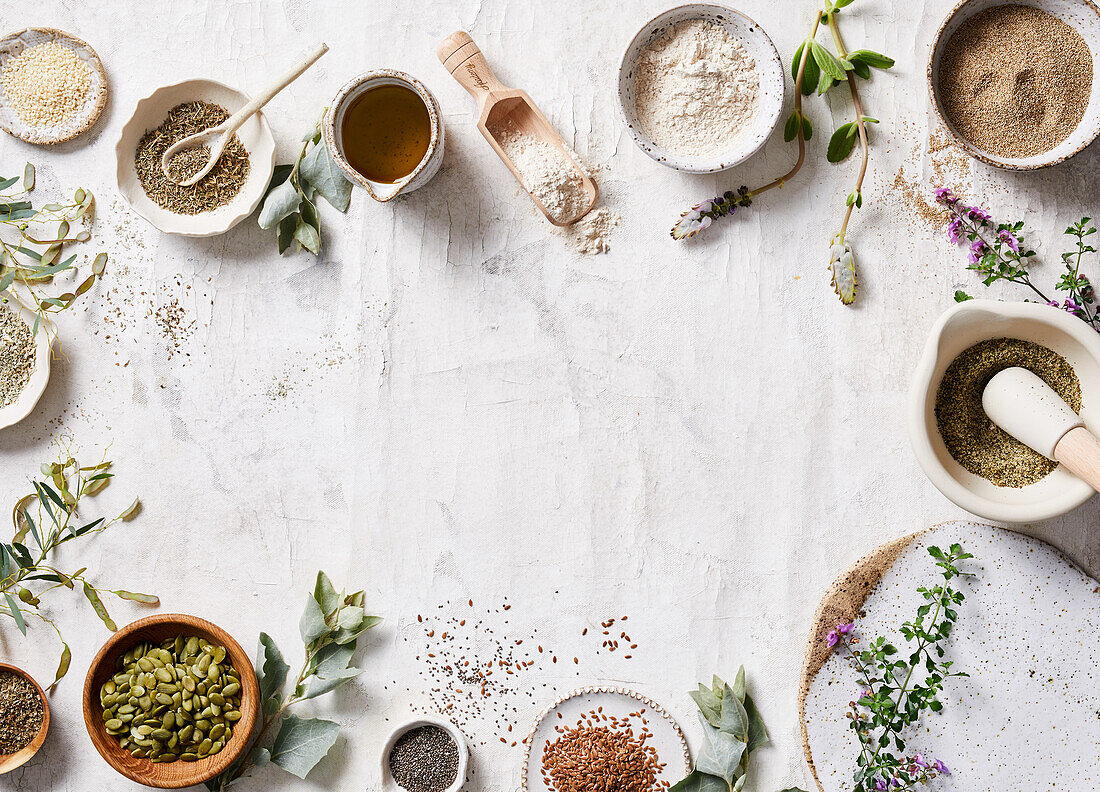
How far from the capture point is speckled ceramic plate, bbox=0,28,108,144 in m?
1.60

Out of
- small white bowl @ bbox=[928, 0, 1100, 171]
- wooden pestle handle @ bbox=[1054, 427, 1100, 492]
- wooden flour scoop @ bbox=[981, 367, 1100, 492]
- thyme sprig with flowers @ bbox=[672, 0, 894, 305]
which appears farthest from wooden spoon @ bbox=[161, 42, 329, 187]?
wooden pestle handle @ bbox=[1054, 427, 1100, 492]

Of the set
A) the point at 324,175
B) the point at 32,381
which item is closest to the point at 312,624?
the point at 32,381

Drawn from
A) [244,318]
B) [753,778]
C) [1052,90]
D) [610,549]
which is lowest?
[753,778]

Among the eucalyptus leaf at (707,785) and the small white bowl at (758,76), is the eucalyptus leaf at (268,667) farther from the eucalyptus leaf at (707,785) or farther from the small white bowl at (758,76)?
the small white bowl at (758,76)

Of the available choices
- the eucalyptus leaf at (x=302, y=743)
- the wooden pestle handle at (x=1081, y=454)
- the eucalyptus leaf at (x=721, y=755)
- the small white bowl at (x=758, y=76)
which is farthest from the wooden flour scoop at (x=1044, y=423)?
the eucalyptus leaf at (x=302, y=743)

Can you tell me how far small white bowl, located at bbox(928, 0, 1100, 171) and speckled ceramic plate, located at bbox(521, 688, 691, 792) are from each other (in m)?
1.23

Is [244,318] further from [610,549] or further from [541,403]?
[610,549]

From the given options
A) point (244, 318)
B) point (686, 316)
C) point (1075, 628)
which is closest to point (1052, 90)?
point (686, 316)

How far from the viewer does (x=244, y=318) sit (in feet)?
5.36

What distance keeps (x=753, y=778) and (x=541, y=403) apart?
2.86 ft

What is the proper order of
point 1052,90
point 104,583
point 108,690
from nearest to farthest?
1. point 1052,90
2. point 108,690
3. point 104,583

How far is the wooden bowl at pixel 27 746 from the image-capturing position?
160 centimetres

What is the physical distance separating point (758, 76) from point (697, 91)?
14 centimetres

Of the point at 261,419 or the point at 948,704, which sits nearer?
the point at 948,704
